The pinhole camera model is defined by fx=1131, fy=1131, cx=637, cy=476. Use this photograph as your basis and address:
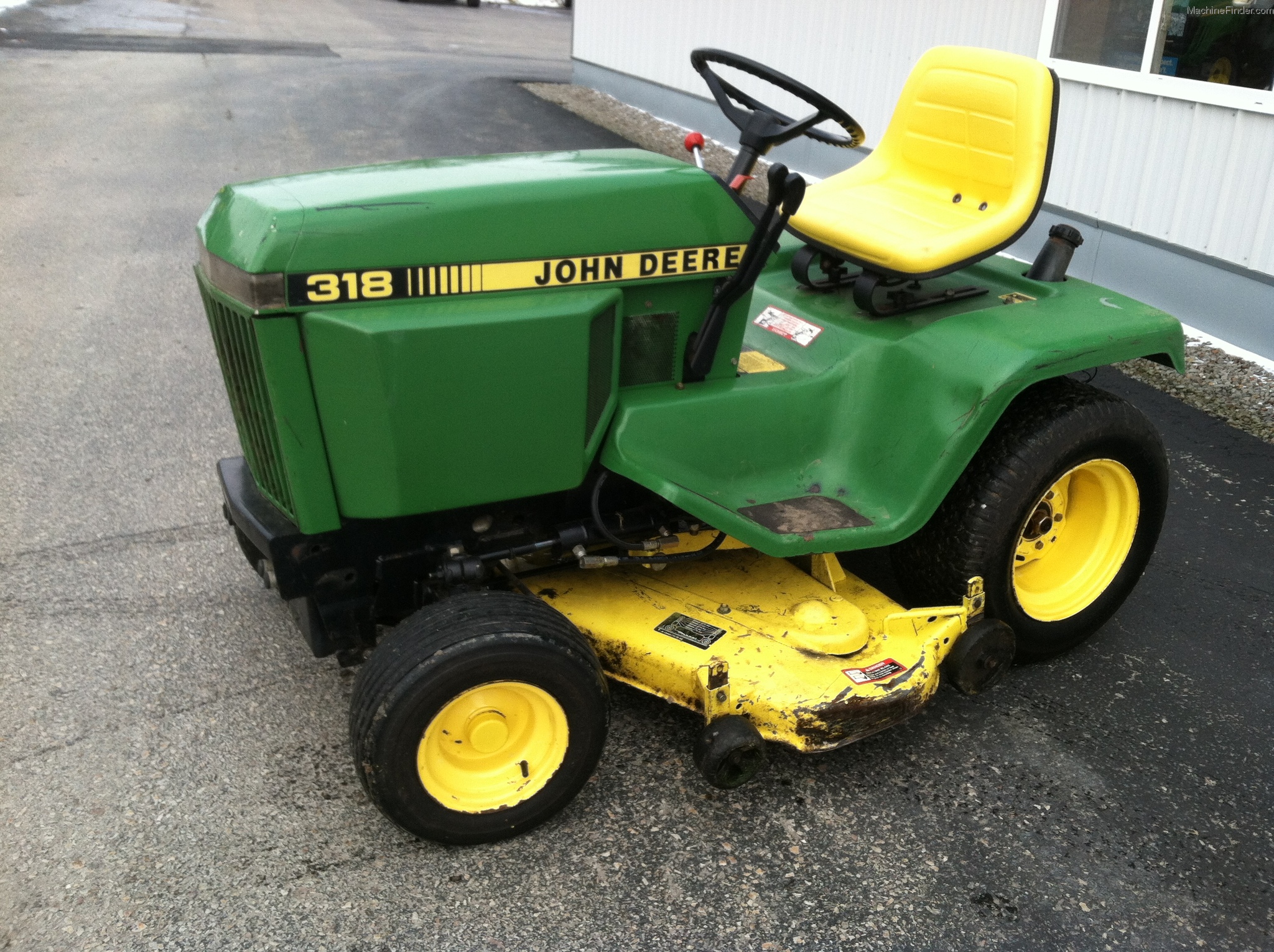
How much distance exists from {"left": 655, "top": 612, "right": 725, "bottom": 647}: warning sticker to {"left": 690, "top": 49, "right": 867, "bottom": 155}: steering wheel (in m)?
1.06

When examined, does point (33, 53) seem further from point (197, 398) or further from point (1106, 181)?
point (1106, 181)

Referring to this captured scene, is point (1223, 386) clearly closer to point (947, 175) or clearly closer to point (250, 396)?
point (947, 175)

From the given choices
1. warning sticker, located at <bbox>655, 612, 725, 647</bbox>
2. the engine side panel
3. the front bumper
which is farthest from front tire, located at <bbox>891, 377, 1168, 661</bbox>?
the front bumper

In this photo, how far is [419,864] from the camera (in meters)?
2.30

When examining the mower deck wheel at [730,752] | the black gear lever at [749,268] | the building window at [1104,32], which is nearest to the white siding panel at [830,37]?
the building window at [1104,32]

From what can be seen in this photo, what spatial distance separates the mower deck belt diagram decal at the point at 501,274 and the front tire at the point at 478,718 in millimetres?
639

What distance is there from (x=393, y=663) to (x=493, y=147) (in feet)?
24.3

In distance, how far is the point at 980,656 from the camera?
2660 millimetres

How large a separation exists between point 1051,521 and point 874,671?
0.83 metres

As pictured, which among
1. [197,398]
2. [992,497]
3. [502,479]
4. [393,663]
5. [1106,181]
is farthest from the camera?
[1106,181]

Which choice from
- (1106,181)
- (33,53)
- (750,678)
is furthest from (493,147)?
(750,678)

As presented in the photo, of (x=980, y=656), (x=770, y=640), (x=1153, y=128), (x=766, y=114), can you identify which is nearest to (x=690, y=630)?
(x=770, y=640)

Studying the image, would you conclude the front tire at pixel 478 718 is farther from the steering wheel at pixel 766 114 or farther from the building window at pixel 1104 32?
the building window at pixel 1104 32

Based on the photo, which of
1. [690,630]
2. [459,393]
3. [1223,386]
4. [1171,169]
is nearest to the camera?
[459,393]
